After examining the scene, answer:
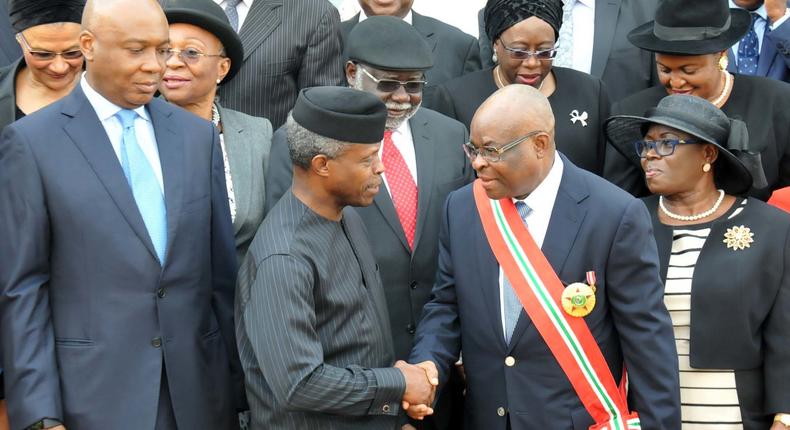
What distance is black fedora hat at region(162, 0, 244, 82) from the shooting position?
5691mm

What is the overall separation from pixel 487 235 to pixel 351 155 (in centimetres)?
76

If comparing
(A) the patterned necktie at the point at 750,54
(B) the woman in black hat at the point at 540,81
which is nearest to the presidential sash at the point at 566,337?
(B) the woman in black hat at the point at 540,81

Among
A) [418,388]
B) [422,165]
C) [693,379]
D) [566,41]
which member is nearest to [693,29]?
[566,41]

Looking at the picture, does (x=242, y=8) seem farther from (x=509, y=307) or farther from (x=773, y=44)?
(x=773, y=44)

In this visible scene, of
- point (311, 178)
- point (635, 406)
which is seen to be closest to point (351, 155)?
point (311, 178)

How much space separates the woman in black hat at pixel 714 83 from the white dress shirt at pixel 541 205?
1.33m

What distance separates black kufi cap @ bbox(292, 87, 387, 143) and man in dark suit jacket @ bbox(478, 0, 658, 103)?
2.59 metres

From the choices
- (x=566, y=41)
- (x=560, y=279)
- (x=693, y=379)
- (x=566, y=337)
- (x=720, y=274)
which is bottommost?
(x=693, y=379)

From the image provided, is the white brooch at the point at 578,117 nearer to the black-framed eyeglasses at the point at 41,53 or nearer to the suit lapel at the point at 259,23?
the suit lapel at the point at 259,23

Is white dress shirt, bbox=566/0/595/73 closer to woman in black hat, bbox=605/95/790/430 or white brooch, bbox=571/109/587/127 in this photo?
white brooch, bbox=571/109/587/127

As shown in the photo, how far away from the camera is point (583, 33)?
287 inches

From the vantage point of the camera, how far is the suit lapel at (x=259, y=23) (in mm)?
6367

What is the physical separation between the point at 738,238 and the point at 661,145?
1.90 ft

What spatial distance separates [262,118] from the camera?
237 inches
